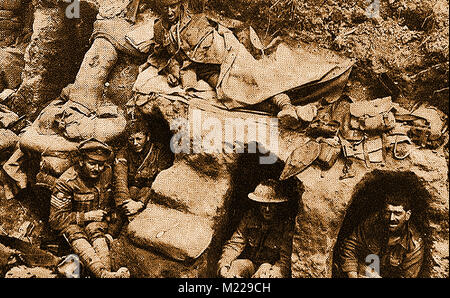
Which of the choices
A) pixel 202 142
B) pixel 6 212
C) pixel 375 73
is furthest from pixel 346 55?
pixel 6 212

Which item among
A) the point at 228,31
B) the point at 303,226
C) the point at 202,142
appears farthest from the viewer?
the point at 228,31

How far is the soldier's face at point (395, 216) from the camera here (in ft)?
19.4

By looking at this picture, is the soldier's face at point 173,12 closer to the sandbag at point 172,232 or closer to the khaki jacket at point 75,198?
the khaki jacket at point 75,198

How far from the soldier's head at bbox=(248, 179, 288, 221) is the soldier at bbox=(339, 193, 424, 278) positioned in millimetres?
777

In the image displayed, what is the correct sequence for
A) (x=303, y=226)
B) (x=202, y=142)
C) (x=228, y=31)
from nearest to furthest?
(x=303, y=226), (x=202, y=142), (x=228, y=31)

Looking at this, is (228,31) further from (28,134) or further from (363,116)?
(28,134)

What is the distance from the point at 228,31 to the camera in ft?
23.5

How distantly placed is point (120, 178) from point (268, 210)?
1.83 meters

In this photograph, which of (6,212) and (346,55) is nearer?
(346,55)

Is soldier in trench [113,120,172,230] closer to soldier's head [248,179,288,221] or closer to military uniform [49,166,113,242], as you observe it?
military uniform [49,166,113,242]

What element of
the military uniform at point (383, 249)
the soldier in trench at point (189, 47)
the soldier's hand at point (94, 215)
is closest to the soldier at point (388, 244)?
the military uniform at point (383, 249)

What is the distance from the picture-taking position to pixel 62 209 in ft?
22.4

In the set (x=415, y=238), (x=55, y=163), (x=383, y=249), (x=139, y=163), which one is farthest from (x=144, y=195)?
(x=415, y=238)
